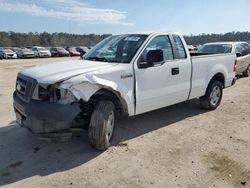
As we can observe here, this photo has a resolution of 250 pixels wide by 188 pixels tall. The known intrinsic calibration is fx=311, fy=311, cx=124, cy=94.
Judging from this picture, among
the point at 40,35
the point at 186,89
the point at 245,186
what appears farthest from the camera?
the point at 40,35

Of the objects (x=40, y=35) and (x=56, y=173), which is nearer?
(x=56, y=173)

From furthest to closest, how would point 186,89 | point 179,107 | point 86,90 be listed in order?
1. point 179,107
2. point 186,89
3. point 86,90

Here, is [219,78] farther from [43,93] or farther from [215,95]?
[43,93]

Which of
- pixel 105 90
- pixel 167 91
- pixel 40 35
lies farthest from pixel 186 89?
pixel 40 35

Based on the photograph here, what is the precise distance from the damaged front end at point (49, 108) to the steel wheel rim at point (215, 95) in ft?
13.7

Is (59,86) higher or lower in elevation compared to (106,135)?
higher

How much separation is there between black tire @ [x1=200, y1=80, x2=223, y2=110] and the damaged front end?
13.0 ft

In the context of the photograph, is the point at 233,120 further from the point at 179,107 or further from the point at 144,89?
the point at 144,89

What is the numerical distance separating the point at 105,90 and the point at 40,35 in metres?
87.5

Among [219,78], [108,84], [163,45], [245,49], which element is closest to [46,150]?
[108,84]

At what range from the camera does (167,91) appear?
636cm

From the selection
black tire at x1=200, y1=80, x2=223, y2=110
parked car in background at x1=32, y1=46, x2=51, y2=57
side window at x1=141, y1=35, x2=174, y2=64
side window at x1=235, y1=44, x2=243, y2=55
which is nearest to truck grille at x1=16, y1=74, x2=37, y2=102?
side window at x1=141, y1=35, x2=174, y2=64

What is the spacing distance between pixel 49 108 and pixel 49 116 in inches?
4.6

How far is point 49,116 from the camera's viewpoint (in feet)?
14.8
